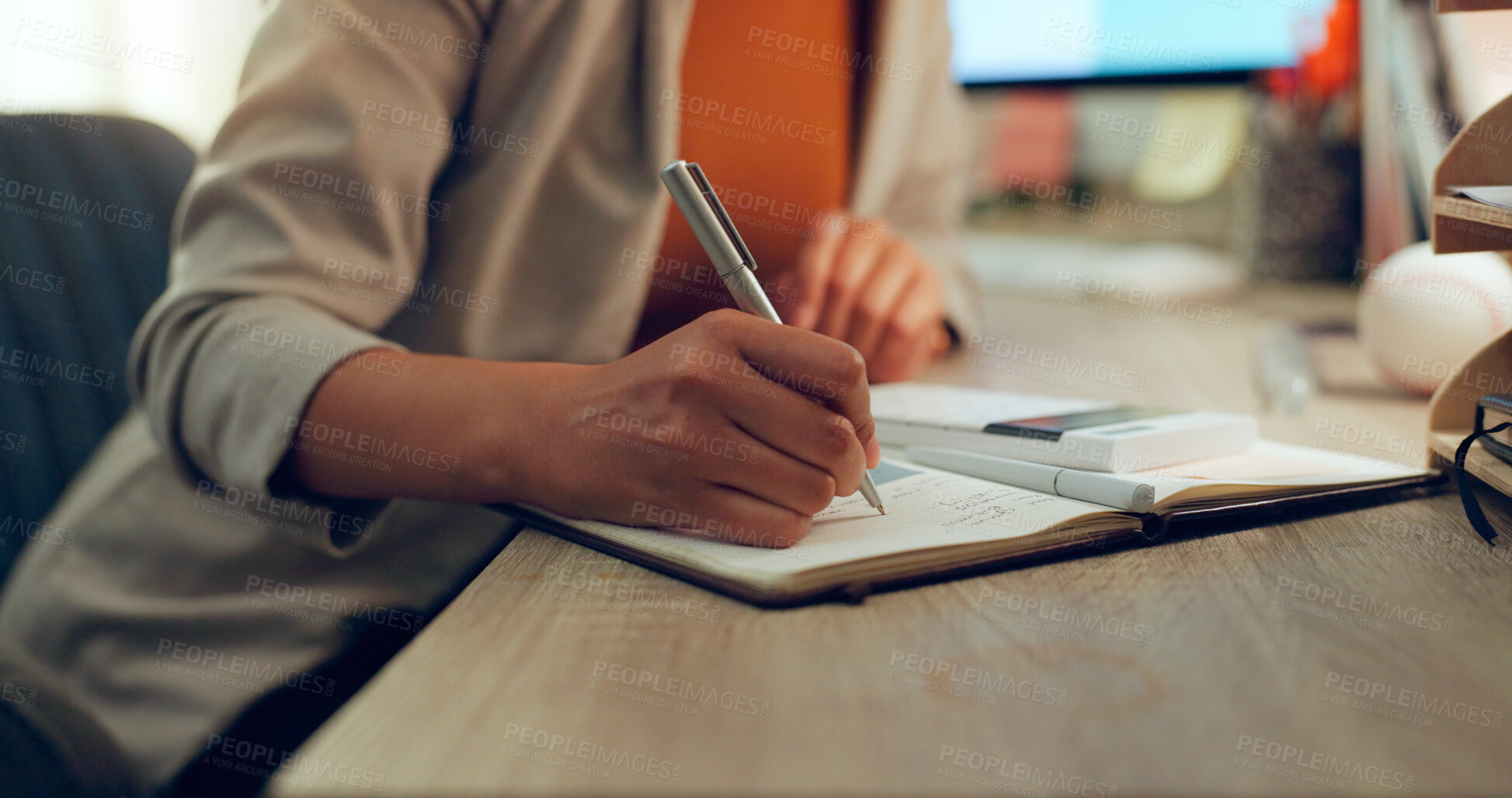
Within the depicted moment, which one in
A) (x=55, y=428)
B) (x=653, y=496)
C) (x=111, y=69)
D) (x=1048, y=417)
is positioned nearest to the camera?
(x=653, y=496)

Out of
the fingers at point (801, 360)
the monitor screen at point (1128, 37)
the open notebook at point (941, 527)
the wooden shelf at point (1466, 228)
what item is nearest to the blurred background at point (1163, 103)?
the monitor screen at point (1128, 37)

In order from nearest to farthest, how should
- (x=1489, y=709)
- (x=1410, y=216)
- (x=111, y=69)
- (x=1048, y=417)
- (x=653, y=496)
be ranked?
(x=1489, y=709), (x=653, y=496), (x=1048, y=417), (x=1410, y=216), (x=111, y=69)

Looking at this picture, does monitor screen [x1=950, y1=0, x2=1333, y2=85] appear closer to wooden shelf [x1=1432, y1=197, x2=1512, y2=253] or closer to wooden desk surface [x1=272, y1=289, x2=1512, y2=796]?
wooden shelf [x1=1432, y1=197, x2=1512, y2=253]

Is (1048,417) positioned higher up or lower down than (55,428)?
higher up

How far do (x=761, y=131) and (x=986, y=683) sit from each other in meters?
0.68

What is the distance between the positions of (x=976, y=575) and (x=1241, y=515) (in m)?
0.17

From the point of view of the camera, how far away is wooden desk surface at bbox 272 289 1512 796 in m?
0.24

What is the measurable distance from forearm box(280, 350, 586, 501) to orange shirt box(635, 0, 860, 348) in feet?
0.96

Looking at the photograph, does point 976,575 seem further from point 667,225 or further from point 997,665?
point 667,225

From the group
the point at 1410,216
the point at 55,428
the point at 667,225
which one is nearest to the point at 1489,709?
the point at 667,225

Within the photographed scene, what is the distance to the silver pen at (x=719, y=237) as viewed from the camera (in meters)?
0.42

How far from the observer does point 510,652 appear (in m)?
0.30

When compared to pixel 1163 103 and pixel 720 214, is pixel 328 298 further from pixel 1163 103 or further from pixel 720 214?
pixel 1163 103

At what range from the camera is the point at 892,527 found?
0.40m
